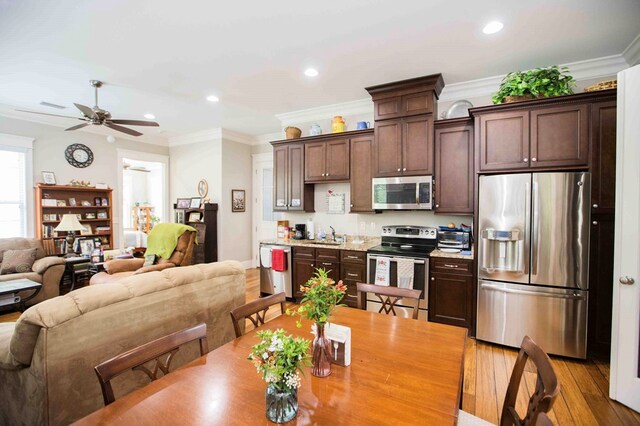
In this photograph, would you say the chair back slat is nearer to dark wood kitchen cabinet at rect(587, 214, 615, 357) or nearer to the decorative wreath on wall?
dark wood kitchen cabinet at rect(587, 214, 615, 357)

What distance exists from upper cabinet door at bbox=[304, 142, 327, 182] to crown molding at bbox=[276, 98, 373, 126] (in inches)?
23.6

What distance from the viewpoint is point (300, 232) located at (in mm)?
4820

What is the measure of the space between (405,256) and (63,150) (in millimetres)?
6188

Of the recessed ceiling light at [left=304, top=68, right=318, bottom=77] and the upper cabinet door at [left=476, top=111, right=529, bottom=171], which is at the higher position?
the recessed ceiling light at [left=304, top=68, right=318, bottom=77]

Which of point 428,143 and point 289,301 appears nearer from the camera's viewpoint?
point 428,143

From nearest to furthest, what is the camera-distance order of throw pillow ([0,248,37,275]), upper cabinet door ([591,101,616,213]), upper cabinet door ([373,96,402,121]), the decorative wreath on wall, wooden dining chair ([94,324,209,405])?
wooden dining chair ([94,324,209,405])
upper cabinet door ([591,101,616,213])
upper cabinet door ([373,96,402,121])
throw pillow ([0,248,37,275])
the decorative wreath on wall

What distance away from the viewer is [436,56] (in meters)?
3.06

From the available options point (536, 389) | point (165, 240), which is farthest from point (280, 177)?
point (536, 389)

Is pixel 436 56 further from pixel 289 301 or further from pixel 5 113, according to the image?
pixel 5 113

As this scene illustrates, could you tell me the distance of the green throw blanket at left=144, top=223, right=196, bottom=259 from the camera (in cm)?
436

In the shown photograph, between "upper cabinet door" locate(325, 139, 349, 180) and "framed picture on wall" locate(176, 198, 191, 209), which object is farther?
"framed picture on wall" locate(176, 198, 191, 209)

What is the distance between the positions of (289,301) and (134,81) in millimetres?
3650

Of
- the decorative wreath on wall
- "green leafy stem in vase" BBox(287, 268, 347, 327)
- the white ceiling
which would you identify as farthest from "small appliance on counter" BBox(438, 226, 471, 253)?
the decorative wreath on wall

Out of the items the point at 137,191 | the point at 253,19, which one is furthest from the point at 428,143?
the point at 137,191
